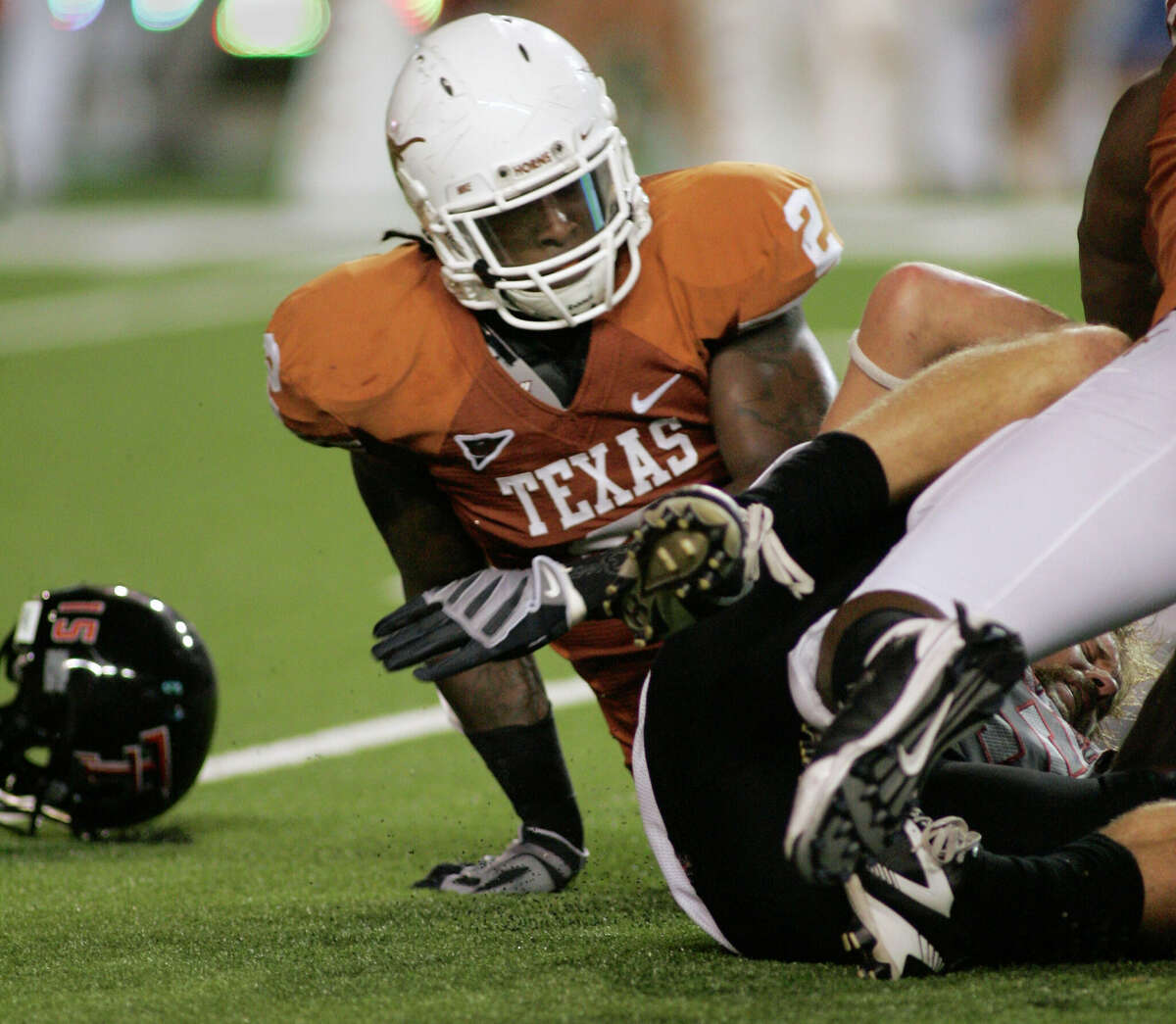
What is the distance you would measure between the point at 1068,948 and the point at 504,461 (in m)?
1.00

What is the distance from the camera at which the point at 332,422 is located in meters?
2.37

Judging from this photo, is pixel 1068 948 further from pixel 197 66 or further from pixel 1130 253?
pixel 197 66

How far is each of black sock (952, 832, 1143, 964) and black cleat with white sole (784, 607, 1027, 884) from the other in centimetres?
21

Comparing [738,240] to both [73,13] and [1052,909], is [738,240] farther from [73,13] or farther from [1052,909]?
[73,13]

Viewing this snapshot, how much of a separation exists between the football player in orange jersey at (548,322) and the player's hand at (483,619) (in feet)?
1.61

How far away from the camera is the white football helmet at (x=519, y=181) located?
2.29m

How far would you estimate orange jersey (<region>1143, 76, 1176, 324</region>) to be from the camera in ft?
5.85

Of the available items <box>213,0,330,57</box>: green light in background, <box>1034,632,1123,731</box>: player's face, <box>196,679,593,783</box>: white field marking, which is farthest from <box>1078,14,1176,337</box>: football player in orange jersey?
<box>213,0,330,57</box>: green light in background

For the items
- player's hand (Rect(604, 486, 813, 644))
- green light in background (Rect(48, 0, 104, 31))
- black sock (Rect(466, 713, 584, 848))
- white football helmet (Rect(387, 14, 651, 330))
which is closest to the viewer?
player's hand (Rect(604, 486, 813, 644))

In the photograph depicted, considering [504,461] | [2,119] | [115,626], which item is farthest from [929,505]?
[2,119]

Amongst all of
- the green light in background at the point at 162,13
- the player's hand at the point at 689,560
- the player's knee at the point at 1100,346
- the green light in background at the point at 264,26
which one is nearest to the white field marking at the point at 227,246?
the green light in background at the point at 162,13

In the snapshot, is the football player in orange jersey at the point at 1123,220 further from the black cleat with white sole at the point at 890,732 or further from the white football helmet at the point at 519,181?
the black cleat with white sole at the point at 890,732

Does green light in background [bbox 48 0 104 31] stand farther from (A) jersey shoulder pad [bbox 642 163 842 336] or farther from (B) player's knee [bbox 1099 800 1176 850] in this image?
(B) player's knee [bbox 1099 800 1176 850]

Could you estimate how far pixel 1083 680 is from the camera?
7.82 ft
